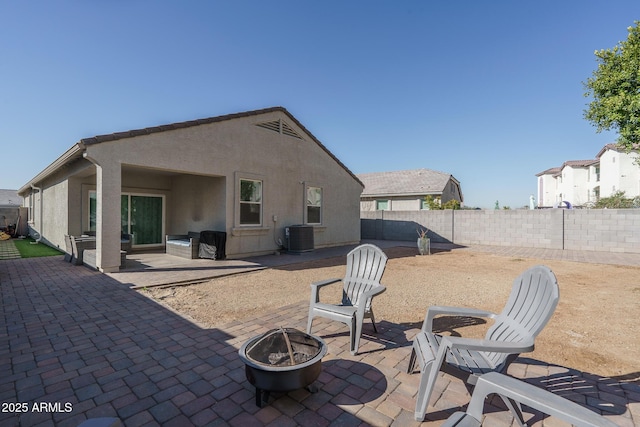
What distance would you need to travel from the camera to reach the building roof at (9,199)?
3192cm

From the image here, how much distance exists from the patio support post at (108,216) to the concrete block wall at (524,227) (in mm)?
15527

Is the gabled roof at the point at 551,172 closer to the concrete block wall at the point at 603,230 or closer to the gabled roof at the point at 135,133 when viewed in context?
the concrete block wall at the point at 603,230

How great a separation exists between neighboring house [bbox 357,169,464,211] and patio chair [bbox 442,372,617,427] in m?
23.2

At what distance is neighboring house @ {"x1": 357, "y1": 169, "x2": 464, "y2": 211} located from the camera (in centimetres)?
2416

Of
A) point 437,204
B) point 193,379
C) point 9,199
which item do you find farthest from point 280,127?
point 9,199

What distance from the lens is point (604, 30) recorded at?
10547mm

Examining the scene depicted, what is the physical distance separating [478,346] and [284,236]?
10.2 m

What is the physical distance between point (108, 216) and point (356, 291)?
685 centimetres

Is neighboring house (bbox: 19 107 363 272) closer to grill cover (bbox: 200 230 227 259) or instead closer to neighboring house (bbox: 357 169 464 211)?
grill cover (bbox: 200 230 227 259)

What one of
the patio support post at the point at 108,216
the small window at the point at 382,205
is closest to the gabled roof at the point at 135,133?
the patio support post at the point at 108,216

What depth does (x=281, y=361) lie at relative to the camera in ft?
8.41

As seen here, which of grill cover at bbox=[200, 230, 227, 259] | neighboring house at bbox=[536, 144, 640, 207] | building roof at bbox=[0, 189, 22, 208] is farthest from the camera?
building roof at bbox=[0, 189, 22, 208]

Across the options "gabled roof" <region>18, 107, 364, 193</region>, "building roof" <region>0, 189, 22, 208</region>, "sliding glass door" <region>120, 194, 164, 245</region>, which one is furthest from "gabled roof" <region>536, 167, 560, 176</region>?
"building roof" <region>0, 189, 22, 208</region>

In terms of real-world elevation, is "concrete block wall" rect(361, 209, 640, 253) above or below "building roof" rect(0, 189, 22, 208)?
below
